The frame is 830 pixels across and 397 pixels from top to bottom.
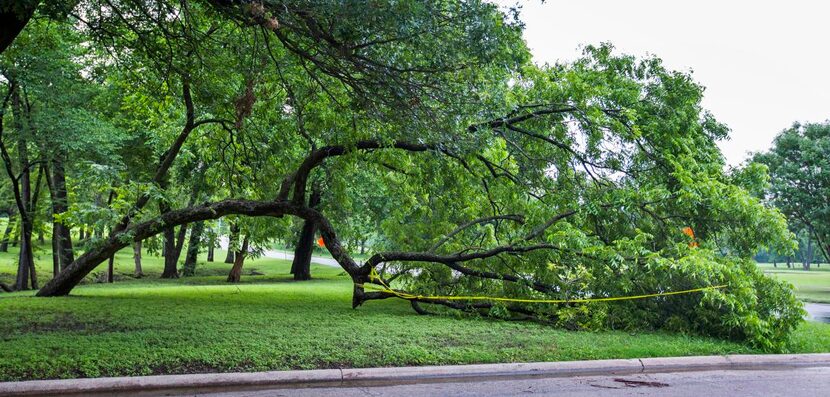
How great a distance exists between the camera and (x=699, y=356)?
9.02 m

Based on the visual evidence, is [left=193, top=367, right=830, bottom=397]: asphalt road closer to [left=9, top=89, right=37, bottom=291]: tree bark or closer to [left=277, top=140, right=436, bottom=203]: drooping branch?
[left=277, top=140, right=436, bottom=203]: drooping branch

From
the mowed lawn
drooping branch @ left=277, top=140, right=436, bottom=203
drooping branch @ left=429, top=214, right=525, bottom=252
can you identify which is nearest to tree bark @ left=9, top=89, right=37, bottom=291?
the mowed lawn

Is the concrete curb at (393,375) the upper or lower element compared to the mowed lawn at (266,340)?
lower

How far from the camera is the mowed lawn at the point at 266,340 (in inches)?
293

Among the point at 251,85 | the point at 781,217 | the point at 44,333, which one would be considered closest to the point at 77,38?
the point at 251,85

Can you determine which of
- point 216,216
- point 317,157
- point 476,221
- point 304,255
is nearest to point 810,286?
point 304,255

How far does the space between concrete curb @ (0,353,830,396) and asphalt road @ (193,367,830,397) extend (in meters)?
0.14

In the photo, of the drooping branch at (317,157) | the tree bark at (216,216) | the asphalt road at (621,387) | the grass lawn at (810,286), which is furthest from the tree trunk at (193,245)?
the grass lawn at (810,286)

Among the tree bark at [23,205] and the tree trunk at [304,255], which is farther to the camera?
the tree trunk at [304,255]

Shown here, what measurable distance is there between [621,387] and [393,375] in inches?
103

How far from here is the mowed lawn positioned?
7449 millimetres

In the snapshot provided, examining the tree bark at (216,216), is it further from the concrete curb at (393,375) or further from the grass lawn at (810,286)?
the grass lawn at (810,286)

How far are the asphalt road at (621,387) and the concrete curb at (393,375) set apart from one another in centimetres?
14

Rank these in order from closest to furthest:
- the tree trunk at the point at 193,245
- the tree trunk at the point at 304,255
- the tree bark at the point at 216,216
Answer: the tree bark at the point at 216,216 → the tree trunk at the point at 193,245 → the tree trunk at the point at 304,255
